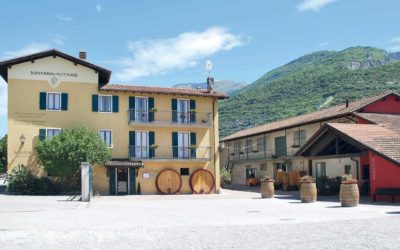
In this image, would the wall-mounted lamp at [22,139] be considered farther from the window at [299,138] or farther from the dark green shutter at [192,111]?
the window at [299,138]

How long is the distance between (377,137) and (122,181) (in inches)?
677

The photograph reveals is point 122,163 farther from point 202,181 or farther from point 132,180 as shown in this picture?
point 202,181

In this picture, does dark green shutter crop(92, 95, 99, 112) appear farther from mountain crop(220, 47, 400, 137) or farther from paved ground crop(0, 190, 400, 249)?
mountain crop(220, 47, 400, 137)

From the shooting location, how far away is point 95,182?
3228cm

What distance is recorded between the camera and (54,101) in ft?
105

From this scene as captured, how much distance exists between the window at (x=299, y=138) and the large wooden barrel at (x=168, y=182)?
1095cm

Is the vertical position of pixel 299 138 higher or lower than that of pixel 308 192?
higher

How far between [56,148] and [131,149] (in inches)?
226

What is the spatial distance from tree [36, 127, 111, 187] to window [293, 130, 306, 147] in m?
16.5

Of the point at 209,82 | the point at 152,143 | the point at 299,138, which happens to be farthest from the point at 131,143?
the point at 299,138

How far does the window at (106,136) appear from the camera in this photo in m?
32.9

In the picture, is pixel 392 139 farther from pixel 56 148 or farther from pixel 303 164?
pixel 56 148

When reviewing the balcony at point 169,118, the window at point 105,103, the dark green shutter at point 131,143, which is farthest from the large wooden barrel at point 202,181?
the window at point 105,103

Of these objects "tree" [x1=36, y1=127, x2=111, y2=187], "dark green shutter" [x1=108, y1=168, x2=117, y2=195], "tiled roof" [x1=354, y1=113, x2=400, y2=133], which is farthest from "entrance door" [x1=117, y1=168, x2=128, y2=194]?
"tiled roof" [x1=354, y1=113, x2=400, y2=133]
